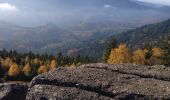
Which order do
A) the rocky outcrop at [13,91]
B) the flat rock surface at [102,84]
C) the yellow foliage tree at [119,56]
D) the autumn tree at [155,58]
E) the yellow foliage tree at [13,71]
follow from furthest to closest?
1. the yellow foliage tree at [13,71]
2. the autumn tree at [155,58]
3. the yellow foliage tree at [119,56]
4. the rocky outcrop at [13,91]
5. the flat rock surface at [102,84]

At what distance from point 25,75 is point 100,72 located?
14349 cm

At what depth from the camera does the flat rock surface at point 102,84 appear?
33531 mm

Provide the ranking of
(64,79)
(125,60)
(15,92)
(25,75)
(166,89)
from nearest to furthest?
1. (166,89)
2. (64,79)
3. (15,92)
4. (125,60)
5. (25,75)

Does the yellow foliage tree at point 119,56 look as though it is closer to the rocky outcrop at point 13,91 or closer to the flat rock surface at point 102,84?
the rocky outcrop at point 13,91

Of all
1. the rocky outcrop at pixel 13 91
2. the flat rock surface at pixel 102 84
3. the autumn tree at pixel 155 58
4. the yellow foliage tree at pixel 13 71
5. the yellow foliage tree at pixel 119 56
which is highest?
the flat rock surface at pixel 102 84

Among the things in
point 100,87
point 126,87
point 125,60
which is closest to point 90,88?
point 100,87

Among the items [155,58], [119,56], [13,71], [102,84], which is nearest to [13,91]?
[102,84]

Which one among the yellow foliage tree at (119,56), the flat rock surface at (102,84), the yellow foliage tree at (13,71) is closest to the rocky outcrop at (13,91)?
the flat rock surface at (102,84)

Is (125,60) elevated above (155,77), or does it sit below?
below

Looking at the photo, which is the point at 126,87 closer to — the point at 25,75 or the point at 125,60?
the point at 125,60

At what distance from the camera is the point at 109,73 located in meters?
37.2

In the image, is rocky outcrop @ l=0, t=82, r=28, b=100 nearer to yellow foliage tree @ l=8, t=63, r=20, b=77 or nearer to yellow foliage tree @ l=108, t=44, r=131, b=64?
yellow foliage tree @ l=108, t=44, r=131, b=64

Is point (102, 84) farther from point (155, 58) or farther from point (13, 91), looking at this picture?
point (155, 58)

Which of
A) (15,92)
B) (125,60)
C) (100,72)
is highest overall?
(100,72)
